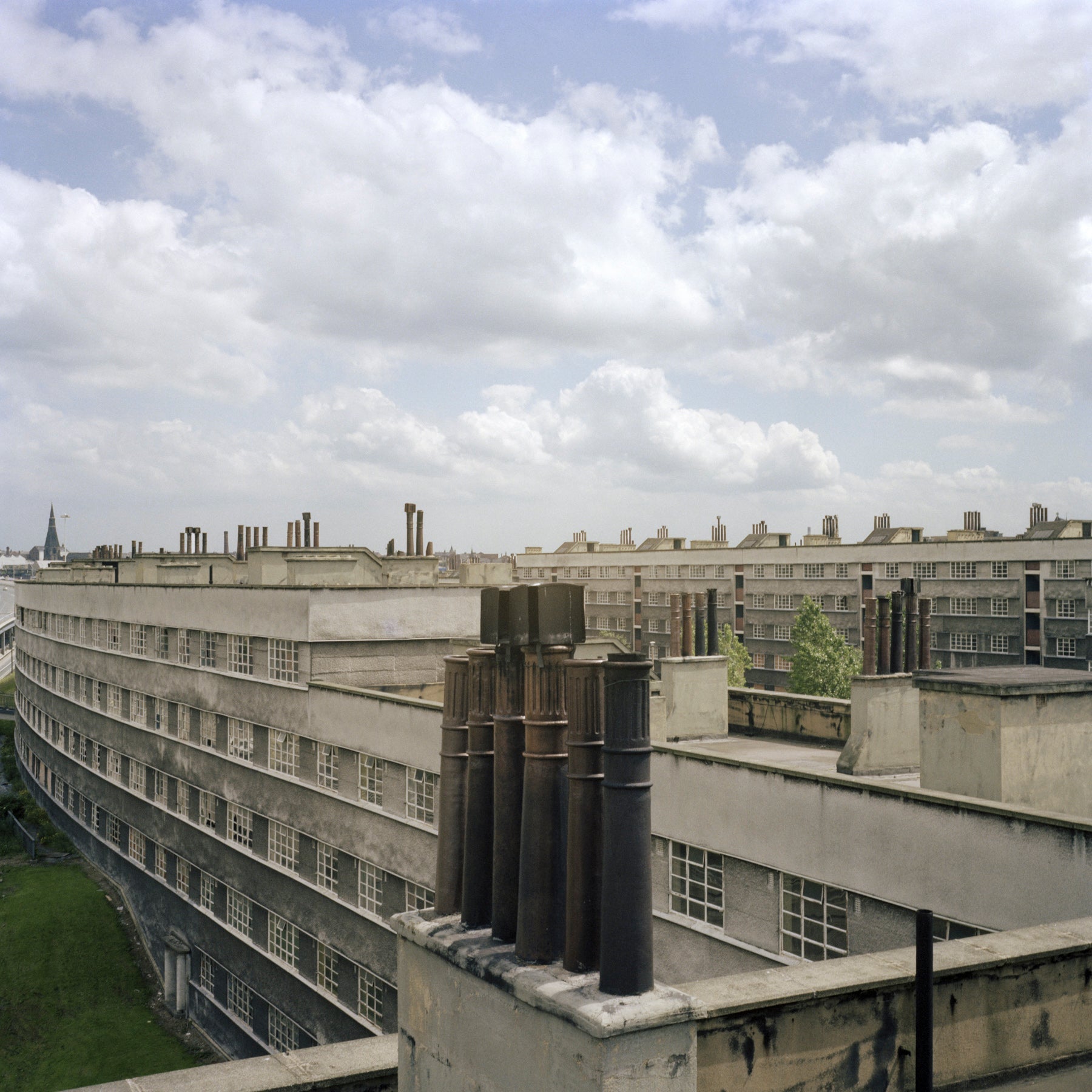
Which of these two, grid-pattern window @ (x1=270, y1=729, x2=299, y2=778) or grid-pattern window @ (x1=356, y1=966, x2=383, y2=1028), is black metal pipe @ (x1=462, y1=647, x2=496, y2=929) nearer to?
grid-pattern window @ (x1=356, y1=966, x2=383, y2=1028)

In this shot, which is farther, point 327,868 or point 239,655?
point 239,655

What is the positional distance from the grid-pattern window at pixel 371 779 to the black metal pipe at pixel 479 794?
21.6m

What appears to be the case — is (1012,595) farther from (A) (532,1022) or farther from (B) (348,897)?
(A) (532,1022)

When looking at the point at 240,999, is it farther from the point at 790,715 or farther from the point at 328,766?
the point at 790,715

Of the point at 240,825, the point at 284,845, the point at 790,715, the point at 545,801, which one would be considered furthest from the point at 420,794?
the point at 545,801

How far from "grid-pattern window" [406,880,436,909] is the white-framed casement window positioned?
2141cm

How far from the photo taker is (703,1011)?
19.8ft

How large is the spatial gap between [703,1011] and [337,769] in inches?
1026

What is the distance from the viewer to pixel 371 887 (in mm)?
29234

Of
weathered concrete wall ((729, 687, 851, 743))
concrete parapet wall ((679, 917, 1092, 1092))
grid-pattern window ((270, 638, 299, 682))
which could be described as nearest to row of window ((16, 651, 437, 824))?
grid-pattern window ((270, 638, 299, 682))

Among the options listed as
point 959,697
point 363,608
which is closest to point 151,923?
point 363,608

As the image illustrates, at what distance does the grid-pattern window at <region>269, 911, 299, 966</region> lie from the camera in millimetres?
32438

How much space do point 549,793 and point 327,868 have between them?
2680 centimetres

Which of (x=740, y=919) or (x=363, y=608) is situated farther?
(x=363, y=608)
